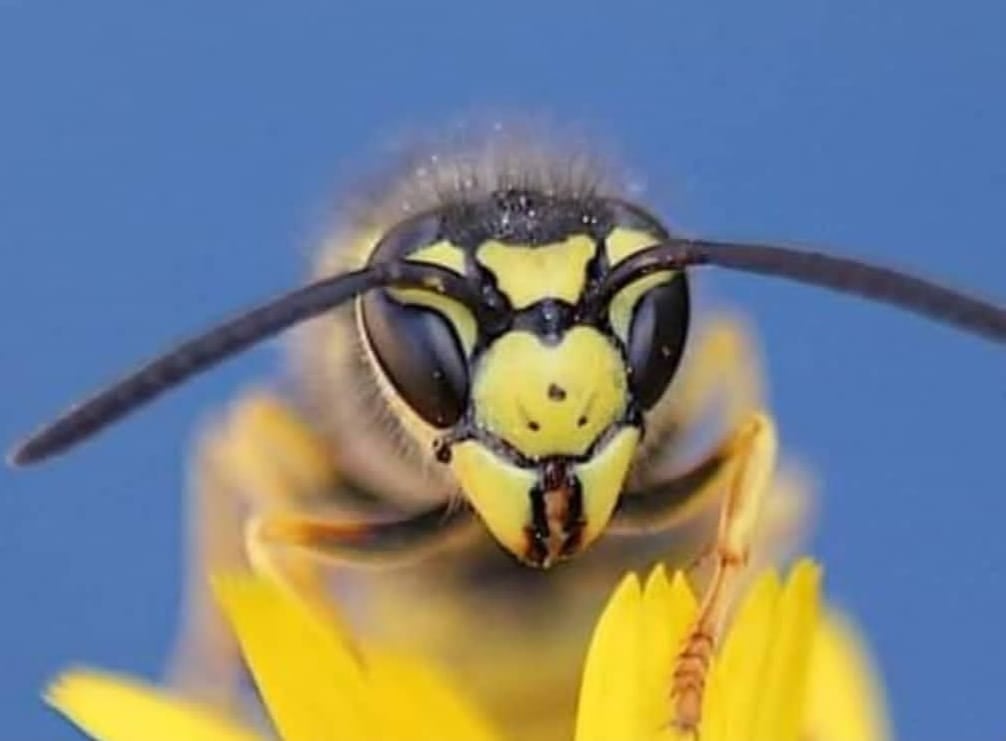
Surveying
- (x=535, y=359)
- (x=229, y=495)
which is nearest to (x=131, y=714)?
(x=229, y=495)

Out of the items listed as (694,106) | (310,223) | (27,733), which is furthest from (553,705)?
(694,106)

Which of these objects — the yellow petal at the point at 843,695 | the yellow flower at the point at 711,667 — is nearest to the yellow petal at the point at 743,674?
the yellow flower at the point at 711,667

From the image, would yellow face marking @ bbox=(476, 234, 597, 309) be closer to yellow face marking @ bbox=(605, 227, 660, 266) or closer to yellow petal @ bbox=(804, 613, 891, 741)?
yellow face marking @ bbox=(605, 227, 660, 266)

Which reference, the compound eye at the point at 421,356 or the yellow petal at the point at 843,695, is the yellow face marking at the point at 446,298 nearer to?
the compound eye at the point at 421,356

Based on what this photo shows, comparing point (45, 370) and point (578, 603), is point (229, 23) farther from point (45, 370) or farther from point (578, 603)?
point (578, 603)

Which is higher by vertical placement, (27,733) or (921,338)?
(921,338)

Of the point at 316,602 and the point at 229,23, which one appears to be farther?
the point at 229,23

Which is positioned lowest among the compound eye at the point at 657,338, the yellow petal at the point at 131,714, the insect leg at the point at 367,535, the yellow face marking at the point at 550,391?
the yellow petal at the point at 131,714
